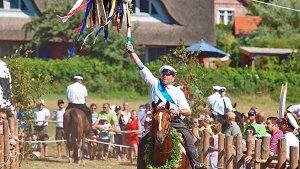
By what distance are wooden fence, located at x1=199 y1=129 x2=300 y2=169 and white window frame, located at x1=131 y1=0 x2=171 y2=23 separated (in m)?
32.6

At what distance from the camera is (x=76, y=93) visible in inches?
938

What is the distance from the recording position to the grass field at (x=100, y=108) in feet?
73.5

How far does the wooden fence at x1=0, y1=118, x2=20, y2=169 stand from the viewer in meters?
17.7

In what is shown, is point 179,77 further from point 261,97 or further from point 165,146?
Answer: point 261,97

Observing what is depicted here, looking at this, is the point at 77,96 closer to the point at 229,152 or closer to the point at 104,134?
the point at 104,134

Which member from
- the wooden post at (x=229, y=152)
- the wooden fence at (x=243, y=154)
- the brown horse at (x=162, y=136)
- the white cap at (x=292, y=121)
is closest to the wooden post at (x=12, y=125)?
the wooden fence at (x=243, y=154)

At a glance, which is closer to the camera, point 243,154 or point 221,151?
point 243,154

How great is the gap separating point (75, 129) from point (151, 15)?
91.8 ft

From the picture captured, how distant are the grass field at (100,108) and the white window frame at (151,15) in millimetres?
10622

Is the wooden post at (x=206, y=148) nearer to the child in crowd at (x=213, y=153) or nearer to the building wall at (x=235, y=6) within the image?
the child in crowd at (x=213, y=153)

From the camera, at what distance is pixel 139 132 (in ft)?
79.2

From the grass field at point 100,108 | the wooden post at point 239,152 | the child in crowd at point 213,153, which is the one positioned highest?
the wooden post at point 239,152

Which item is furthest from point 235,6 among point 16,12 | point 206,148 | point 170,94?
point 170,94

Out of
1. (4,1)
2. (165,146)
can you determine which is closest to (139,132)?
(165,146)
